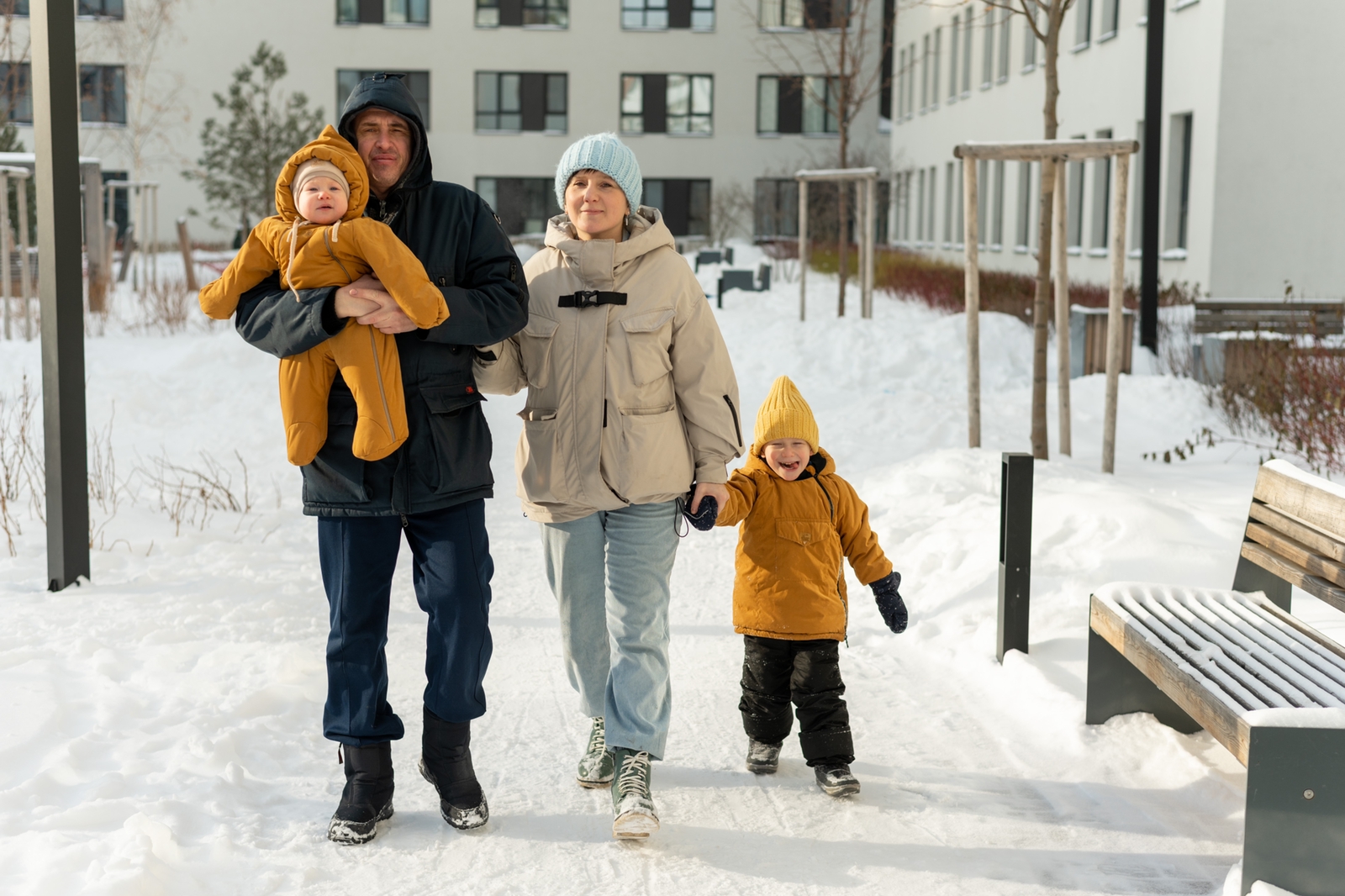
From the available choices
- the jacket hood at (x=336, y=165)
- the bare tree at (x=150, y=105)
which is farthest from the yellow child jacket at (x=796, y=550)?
the bare tree at (x=150, y=105)

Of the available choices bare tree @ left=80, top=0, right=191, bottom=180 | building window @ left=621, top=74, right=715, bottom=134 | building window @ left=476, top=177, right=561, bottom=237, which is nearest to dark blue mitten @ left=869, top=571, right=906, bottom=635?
bare tree @ left=80, top=0, right=191, bottom=180

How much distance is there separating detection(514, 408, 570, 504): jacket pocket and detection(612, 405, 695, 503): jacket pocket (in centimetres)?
16

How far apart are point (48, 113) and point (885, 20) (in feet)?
141

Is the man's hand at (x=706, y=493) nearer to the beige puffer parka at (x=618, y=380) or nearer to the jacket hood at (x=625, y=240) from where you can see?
the beige puffer parka at (x=618, y=380)

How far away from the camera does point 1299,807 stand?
10.3ft

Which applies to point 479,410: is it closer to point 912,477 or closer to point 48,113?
point 48,113

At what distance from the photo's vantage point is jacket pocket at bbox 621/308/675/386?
385cm

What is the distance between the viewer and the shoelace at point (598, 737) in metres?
4.23

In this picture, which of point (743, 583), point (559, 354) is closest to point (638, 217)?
point (559, 354)

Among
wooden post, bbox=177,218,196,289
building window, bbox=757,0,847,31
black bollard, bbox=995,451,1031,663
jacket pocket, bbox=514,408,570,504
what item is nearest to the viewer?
jacket pocket, bbox=514,408,570,504

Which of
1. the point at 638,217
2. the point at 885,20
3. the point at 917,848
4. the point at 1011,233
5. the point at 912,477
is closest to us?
the point at 917,848

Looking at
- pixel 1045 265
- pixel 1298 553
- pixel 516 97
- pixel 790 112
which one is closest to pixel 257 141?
pixel 516 97

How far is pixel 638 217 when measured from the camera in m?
4.01

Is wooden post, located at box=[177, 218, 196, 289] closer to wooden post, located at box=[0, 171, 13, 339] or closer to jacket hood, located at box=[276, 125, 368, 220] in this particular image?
wooden post, located at box=[0, 171, 13, 339]
